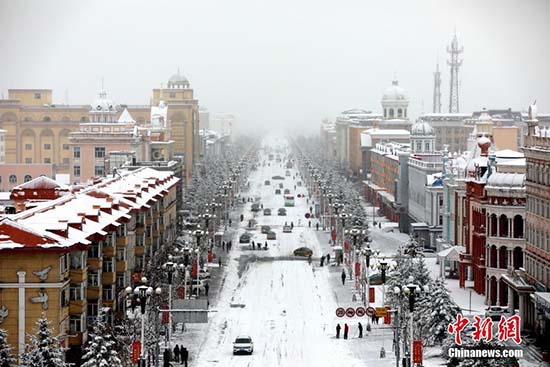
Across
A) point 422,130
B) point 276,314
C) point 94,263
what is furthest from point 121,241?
point 422,130

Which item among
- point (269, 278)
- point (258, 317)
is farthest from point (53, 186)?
point (258, 317)

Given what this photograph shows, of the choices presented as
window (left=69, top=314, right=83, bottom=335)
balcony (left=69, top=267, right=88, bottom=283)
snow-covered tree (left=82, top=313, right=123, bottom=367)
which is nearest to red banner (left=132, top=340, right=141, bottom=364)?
snow-covered tree (left=82, top=313, right=123, bottom=367)

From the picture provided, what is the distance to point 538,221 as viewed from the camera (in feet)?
170

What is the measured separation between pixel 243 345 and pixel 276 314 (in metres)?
10.4

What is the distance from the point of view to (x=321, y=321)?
55312 millimetres

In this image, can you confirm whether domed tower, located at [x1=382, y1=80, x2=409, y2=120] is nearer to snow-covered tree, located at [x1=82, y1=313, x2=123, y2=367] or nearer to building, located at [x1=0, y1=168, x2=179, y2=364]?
building, located at [x1=0, y1=168, x2=179, y2=364]

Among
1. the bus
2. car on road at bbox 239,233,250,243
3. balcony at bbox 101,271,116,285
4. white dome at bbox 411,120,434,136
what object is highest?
white dome at bbox 411,120,434,136

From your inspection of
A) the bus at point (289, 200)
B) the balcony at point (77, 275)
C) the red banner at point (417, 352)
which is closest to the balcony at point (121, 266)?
the balcony at point (77, 275)

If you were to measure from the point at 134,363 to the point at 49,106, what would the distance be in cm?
11567

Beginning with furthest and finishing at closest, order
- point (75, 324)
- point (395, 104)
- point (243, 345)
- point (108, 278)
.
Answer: point (395, 104) < point (108, 278) < point (243, 345) < point (75, 324)

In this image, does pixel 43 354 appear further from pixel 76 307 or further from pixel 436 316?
pixel 436 316

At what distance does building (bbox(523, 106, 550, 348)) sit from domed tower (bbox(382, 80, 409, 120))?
143 meters

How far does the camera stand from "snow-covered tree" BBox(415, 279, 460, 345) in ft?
156

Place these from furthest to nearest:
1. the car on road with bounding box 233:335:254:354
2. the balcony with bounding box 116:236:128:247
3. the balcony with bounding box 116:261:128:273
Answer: the balcony with bounding box 116:236:128:247, the balcony with bounding box 116:261:128:273, the car on road with bounding box 233:335:254:354
